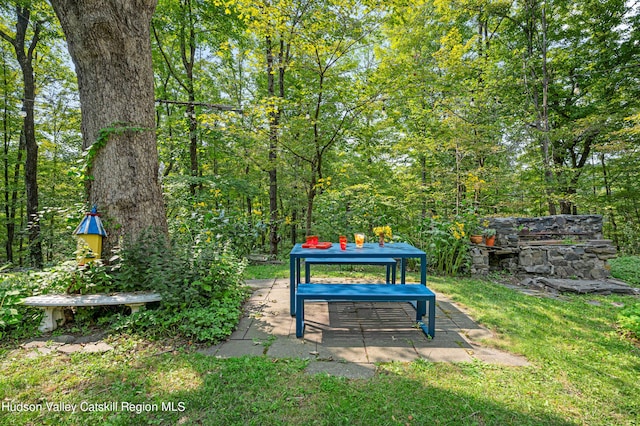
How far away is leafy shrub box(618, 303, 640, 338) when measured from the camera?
2475 mm

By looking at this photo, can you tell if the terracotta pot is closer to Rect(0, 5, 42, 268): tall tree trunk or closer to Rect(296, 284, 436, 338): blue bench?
Rect(296, 284, 436, 338): blue bench

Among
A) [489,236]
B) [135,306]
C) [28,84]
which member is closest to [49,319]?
[135,306]

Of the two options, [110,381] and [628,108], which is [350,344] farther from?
[628,108]

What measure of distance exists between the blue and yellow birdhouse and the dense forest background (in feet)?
1.27

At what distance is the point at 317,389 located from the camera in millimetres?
1692

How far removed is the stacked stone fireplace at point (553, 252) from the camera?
18.4 ft

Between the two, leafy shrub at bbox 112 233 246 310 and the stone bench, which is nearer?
the stone bench

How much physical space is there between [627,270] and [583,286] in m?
2.71

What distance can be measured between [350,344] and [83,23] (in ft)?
13.4

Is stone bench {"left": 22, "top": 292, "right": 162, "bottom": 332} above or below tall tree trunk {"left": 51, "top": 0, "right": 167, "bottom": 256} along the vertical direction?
below

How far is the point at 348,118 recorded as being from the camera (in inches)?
215

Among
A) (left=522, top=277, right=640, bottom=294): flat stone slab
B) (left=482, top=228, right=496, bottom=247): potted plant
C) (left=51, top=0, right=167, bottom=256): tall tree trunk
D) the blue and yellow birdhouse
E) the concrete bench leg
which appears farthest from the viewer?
(left=482, top=228, right=496, bottom=247): potted plant

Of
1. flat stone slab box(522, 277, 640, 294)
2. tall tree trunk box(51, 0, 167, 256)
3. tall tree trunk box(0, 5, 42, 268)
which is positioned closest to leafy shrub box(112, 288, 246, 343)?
tall tree trunk box(51, 0, 167, 256)

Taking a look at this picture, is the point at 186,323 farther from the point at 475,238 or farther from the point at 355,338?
the point at 475,238
